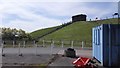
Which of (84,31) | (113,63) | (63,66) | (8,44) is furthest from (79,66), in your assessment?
(84,31)

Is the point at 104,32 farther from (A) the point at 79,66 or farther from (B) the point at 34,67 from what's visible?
(B) the point at 34,67

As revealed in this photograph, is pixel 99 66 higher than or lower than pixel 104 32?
lower

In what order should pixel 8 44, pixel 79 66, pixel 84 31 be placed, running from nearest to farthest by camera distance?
pixel 79 66 < pixel 8 44 < pixel 84 31

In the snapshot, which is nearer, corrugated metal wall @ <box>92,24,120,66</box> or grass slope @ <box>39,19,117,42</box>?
corrugated metal wall @ <box>92,24,120,66</box>

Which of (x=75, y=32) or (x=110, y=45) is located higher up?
(x=75, y=32)

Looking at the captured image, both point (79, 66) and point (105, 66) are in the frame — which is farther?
point (105, 66)

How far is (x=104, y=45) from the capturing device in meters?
16.7

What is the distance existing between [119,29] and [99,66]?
2600mm

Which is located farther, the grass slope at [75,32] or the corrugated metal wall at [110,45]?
the grass slope at [75,32]

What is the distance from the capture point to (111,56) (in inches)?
658

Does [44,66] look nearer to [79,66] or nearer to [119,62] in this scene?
[79,66]

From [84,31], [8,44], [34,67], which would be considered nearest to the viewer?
[34,67]

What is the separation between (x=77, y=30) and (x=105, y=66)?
2976 inches

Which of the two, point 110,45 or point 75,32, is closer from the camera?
point 110,45
